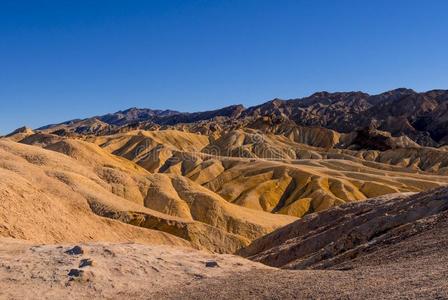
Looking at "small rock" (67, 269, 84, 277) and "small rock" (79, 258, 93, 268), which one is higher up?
"small rock" (79, 258, 93, 268)

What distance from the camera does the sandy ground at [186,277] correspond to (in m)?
12.5

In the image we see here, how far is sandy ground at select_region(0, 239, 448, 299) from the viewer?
12.5 meters

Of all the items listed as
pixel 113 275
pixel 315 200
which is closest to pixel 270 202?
pixel 315 200

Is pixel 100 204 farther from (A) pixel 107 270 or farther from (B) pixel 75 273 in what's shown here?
(B) pixel 75 273

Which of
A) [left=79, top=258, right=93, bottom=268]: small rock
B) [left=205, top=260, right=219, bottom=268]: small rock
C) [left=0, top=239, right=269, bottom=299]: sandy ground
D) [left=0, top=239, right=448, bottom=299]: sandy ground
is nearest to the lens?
[left=0, top=239, right=448, bottom=299]: sandy ground

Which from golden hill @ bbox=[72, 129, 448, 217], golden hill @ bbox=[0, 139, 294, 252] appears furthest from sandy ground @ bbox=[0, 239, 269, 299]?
golden hill @ bbox=[72, 129, 448, 217]

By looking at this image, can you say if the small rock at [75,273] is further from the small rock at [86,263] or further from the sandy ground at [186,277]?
the small rock at [86,263]

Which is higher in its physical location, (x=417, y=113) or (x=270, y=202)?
(x=417, y=113)

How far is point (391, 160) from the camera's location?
12262cm

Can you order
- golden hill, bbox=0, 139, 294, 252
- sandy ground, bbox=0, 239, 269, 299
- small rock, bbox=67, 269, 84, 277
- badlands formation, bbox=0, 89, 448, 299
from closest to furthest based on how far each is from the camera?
badlands formation, bbox=0, 89, 448, 299 < sandy ground, bbox=0, 239, 269, 299 < small rock, bbox=67, 269, 84, 277 < golden hill, bbox=0, 139, 294, 252

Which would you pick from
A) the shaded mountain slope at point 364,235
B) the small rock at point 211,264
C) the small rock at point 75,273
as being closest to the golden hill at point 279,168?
the shaded mountain slope at point 364,235

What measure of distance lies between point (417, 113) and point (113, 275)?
191m

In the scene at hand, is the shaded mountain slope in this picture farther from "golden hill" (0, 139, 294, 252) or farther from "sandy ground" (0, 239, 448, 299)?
"golden hill" (0, 139, 294, 252)

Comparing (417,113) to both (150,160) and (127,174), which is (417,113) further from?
(127,174)
